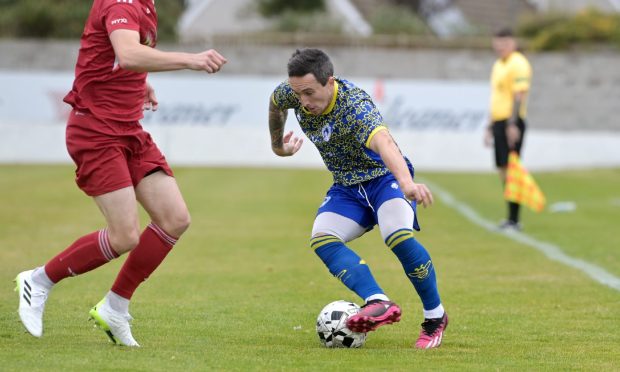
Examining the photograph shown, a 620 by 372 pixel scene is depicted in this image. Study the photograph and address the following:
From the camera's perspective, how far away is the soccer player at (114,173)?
6.14m

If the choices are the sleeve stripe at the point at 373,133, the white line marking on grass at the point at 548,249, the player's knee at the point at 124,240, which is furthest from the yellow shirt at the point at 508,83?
the player's knee at the point at 124,240

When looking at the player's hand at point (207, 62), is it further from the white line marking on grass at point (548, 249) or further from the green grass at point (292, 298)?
the white line marking on grass at point (548, 249)

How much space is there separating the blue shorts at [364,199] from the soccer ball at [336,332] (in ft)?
1.87

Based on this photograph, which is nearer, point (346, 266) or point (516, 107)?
point (346, 266)

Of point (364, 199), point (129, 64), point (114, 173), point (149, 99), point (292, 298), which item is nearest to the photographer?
point (129, 64)

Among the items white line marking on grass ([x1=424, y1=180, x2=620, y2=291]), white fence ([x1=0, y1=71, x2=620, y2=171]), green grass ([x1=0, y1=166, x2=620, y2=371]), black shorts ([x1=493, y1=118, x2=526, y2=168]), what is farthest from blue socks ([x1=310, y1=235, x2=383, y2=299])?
white fence ([x1=0, y1=71, x2=620, y2=171])

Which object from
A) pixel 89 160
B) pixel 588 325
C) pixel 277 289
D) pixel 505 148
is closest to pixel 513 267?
pixel 277 289

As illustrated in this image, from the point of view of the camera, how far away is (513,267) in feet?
34.4

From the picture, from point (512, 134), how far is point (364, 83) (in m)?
16.9

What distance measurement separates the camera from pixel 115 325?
6.25 meters

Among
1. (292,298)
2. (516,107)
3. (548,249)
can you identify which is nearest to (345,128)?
(292,298)

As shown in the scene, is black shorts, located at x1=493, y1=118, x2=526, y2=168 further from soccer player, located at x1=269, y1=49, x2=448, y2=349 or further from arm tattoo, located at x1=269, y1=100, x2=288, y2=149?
soccer player, located at x1=269, y1=49, x2=448, y2=349

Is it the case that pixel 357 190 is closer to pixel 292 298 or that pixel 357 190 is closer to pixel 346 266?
pixel 346 266

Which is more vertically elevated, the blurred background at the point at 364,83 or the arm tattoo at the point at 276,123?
the arm tattoo at the point at 276,123
